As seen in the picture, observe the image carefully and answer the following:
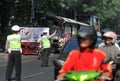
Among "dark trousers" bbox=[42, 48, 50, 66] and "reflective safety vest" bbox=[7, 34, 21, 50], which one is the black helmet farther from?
"dark trousers" bbox=[42, 48, 50, 66]

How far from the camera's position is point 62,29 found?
41.1m

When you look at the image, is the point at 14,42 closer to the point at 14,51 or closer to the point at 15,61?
the point at 14,51

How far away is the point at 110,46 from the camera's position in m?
9.30

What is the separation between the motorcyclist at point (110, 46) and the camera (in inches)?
355

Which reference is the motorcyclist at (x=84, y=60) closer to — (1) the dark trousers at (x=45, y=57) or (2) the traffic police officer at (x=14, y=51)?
(2) the traffic police officer at (x=14, y=51)

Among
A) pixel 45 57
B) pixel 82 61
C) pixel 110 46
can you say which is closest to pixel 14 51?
pixel 110 46

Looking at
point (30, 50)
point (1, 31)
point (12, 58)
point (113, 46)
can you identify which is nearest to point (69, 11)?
point (1, 31)

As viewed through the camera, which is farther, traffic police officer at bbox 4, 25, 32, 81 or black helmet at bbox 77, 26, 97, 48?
traffic police officer at bbox 4, 25, 32, 81

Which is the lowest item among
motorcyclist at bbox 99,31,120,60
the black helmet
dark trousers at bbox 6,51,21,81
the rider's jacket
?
dark trousers at bbox 6,51,21,81

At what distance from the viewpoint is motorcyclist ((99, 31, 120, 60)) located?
29.6 ft

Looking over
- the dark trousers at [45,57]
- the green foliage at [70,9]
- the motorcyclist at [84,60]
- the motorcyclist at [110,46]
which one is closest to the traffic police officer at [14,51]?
the motorcyclist at [110,46]

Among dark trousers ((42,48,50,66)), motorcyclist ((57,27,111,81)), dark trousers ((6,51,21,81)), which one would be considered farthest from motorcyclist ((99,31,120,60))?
dark trousers ((42,48,50,66))

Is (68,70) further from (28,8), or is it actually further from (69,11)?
(69,11)

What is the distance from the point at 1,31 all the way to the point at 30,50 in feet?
24.5
